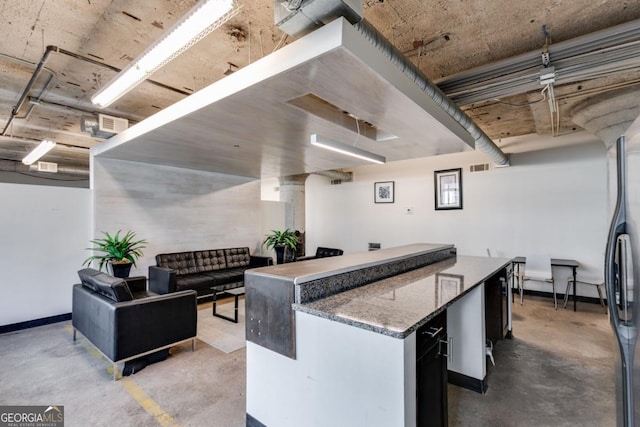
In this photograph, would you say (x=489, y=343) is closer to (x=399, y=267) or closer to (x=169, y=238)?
(x=399, y=267)

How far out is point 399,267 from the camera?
8.89 ft

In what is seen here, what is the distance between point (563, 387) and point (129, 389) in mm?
3674

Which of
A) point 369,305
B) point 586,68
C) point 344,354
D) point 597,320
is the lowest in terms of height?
point 597,320

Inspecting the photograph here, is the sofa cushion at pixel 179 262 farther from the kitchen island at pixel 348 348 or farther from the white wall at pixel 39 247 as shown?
the kitchen island at pixel 348 348

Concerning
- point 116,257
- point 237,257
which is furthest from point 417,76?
point 237,257

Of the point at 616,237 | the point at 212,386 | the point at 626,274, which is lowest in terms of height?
the point at 212,386

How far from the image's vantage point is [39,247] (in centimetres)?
410

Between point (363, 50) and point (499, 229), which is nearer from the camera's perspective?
point (363, 50)

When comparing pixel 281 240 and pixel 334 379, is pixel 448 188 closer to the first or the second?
pixel 281 240

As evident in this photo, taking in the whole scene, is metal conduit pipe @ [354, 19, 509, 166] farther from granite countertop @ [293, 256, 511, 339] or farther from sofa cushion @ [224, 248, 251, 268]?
sofa cushion @ [224, 248, 251, 268]

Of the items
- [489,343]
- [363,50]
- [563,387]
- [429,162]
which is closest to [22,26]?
[363,50]

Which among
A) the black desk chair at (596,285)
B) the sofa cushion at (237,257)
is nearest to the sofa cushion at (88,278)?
the sofa cushion at (237,257)

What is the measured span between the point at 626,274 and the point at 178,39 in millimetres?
2808

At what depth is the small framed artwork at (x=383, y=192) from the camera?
23.0 ft
